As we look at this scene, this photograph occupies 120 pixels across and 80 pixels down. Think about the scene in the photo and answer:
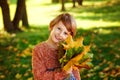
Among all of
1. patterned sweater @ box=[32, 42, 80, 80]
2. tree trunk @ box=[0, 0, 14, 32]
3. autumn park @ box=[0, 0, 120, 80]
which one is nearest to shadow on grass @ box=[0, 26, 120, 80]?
autumn park @ box=[0, 0, 120, 80]

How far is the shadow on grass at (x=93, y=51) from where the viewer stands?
8.24 metres

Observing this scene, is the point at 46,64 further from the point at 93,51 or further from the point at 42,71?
the point at 93,51

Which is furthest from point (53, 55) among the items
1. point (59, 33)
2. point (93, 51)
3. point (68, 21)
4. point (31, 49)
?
point (31, 49)

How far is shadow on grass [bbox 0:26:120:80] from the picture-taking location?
8.24 m

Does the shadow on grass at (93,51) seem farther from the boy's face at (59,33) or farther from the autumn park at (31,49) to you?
the boy's face at (59,33)

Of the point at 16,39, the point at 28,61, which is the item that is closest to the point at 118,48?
Result: the point at 28,61

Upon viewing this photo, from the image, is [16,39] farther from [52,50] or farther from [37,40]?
[52,50]

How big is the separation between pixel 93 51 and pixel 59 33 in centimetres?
616

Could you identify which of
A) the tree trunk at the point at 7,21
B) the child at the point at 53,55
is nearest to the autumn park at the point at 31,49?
the tree trunk at the point at 7,21

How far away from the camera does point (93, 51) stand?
→ 32.8 ft

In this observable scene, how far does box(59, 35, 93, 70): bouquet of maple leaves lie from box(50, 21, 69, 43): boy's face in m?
0.13

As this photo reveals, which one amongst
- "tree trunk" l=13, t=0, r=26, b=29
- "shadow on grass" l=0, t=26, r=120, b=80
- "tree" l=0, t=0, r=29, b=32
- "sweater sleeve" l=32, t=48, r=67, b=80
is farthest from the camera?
"tree trunk" l=13, t=0, r=26, b=29

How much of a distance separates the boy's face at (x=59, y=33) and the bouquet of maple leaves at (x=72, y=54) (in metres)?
0.13

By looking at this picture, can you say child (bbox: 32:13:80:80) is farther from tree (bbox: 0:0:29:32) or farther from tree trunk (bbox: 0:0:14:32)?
tree trunk (bbox: 0:0:14:32)
